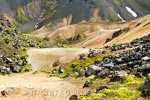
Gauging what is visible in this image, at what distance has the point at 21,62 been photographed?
55031 millimetres

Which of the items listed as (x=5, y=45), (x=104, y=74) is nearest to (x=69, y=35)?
(x=5, y=45)

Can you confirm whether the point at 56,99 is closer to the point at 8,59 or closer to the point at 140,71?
the point at 140,71

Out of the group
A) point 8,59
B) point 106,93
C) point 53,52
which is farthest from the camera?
point 53,52

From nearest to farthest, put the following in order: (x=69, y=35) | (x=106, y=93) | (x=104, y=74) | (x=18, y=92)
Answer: (x=106, y=93)
(x=18, y=92)
(x=104, y=74)
(x=69, y=35)

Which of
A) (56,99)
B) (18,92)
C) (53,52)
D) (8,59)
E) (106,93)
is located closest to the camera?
(106,93)

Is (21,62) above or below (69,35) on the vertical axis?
below

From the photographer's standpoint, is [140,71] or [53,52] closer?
[140,71]

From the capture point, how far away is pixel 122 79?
1934 centimetres

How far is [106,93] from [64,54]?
4281 cm

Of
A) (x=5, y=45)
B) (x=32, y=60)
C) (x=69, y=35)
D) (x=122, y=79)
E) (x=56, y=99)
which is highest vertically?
(x=69, y=35)

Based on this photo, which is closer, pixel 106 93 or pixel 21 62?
pixel 106 93

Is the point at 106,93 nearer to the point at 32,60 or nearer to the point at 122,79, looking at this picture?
the point at 122,79

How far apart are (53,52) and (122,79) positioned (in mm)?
44215

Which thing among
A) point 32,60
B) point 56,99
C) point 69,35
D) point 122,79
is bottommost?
point 56,99
